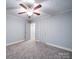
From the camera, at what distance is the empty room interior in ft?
4.60

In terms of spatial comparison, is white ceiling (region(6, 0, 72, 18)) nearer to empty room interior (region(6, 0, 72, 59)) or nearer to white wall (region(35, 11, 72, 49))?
empty room interior (region(6, 0, 72, 59))

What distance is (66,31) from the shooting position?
137 cm

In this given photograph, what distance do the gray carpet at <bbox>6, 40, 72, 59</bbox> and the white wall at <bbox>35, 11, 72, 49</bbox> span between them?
0.15 metres

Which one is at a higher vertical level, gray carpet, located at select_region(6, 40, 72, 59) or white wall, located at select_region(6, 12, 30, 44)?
white wall, located at select_region(6, 12, 30, 44)

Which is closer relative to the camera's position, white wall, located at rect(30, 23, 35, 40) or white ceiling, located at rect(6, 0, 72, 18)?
white ceiling, located at rect(6, 0, 72, 18)

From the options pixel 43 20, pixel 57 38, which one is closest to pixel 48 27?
pixel 43 20

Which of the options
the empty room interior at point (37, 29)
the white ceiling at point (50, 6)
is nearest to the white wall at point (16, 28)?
the empty room interior at point (37, 29)

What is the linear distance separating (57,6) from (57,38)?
2.01 ft

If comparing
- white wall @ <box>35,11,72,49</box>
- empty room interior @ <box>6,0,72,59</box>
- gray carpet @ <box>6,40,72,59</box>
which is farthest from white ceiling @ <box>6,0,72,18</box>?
gray carpet @ <box>6,40,72,59</box>

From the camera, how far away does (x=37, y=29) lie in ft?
5.09

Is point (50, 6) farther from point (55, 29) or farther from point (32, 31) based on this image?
point (32, 31)

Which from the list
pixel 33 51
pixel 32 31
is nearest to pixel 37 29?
pixel 32 31

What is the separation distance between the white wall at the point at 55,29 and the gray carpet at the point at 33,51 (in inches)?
5.9
